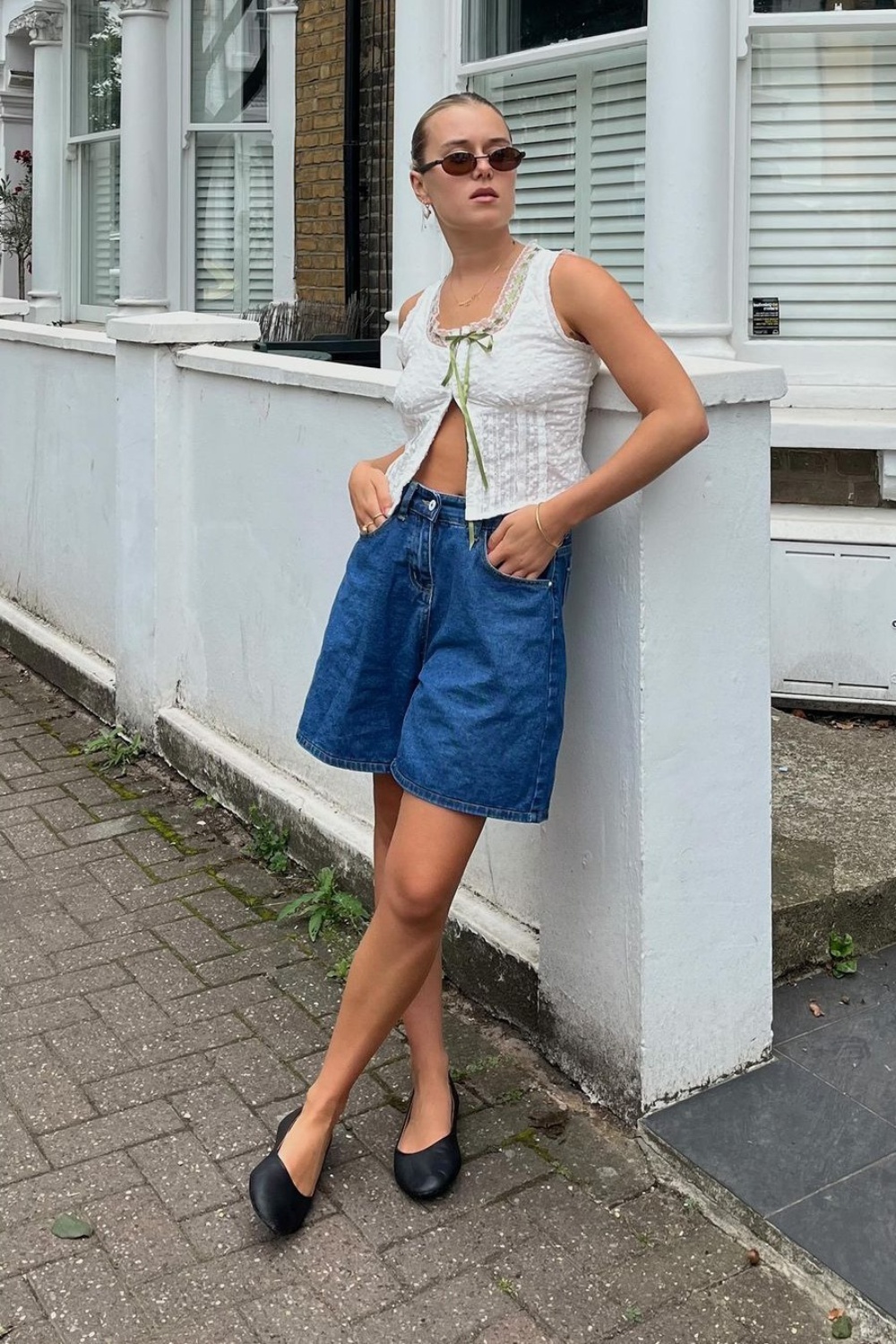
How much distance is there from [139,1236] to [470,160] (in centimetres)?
200

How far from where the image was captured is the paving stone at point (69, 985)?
3.73 m

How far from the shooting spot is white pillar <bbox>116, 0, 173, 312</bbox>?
9.62 metres

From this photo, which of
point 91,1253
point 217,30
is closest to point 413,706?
point 91,1253

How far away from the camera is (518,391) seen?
105 inches

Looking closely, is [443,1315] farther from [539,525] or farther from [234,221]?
[234,221]

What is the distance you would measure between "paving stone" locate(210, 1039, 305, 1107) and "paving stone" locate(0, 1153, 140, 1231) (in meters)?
0.33

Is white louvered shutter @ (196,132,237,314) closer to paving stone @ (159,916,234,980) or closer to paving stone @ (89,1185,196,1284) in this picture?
paving stone @ (159,916,234,980)

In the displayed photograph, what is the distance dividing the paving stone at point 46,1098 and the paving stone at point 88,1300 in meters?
0.47

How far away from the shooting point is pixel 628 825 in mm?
2971

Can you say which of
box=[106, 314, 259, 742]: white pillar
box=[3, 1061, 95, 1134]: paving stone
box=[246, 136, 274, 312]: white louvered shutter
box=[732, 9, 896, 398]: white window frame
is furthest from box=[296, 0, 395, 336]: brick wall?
box=[3, 1061, 95, 1134]: paving stone

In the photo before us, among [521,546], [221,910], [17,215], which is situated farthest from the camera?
[17,215]

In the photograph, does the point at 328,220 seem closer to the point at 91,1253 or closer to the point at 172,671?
the point at 172,671

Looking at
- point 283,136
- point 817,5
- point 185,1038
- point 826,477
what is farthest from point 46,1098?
point 283,136

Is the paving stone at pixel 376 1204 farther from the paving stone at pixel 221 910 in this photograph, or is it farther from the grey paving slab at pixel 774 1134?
the paving stone at pixel 221 910
